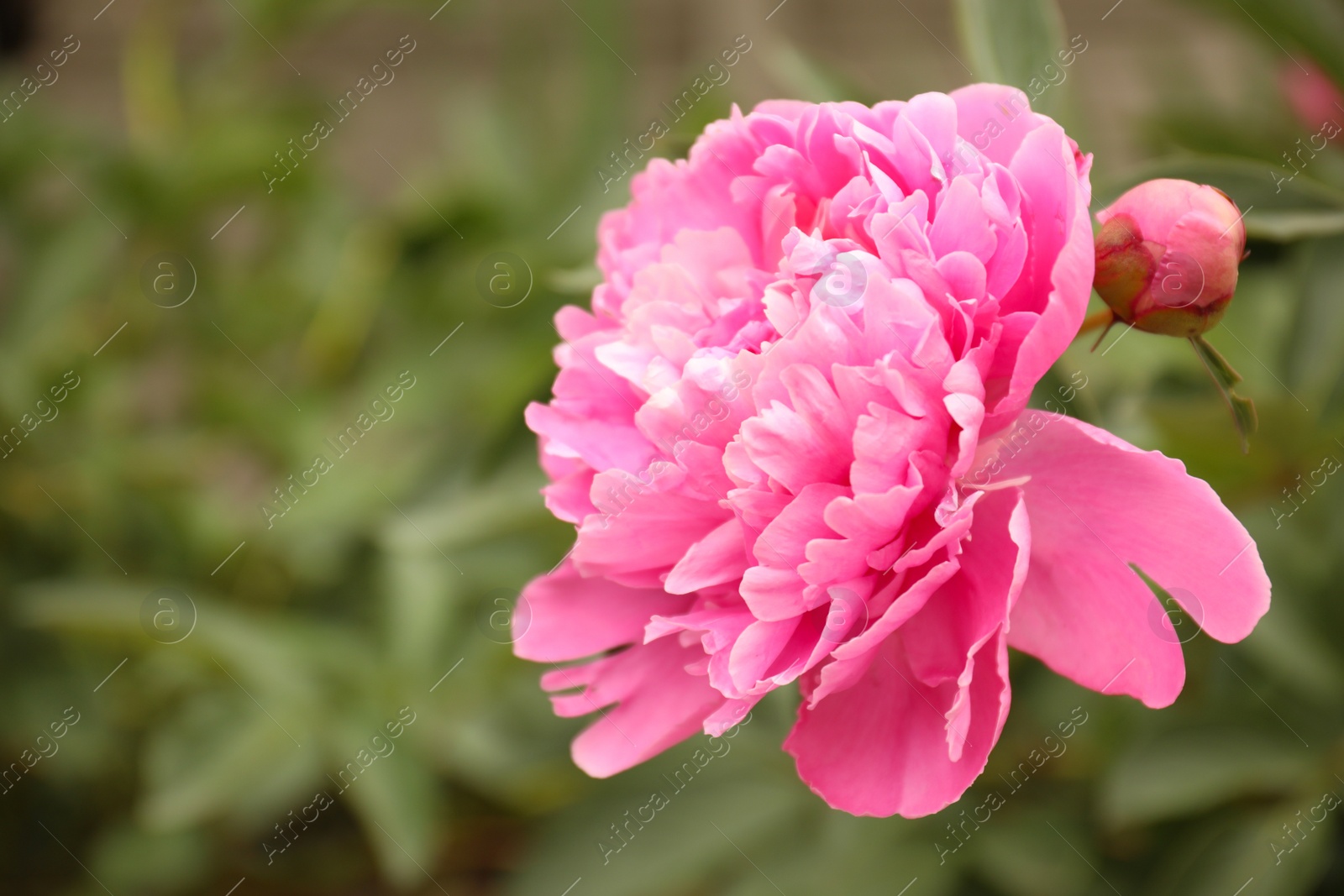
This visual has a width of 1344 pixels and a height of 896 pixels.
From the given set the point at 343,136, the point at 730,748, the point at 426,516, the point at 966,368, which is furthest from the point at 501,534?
the point at 343,136

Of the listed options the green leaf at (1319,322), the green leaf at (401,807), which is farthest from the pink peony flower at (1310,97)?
the green leaf at (401,807)

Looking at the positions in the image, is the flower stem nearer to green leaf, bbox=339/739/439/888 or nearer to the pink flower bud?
the pink flower bud

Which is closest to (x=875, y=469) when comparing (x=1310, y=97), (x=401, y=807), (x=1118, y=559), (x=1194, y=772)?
(x=1118, y=559)

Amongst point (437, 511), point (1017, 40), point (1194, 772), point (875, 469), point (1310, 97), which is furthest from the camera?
point (1310, 97)

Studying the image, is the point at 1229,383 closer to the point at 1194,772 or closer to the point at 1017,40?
the point at 1017,40

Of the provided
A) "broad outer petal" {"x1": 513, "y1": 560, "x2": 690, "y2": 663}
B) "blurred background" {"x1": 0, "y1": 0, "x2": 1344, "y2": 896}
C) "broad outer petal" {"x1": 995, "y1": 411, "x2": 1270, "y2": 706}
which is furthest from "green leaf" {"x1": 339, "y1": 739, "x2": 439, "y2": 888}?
"broad outer petal" {"x1": 995, "y1": 411, "x2": 1270, "y2": 706}

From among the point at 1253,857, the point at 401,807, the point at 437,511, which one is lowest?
the point at 1253,857
